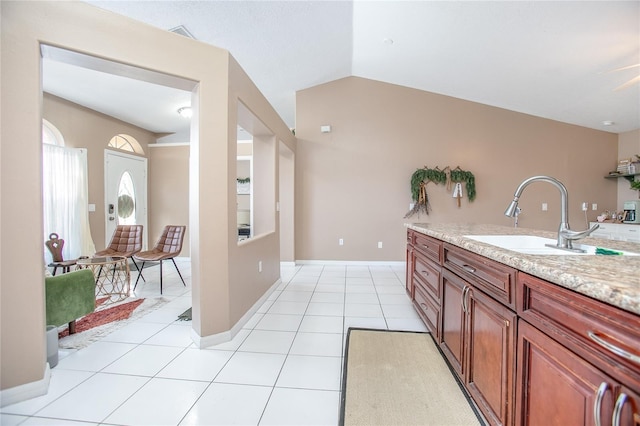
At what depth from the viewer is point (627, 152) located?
4.64m

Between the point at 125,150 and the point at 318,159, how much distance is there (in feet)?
11.9

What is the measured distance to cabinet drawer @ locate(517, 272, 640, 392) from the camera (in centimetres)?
63

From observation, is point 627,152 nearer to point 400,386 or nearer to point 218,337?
point 400,386

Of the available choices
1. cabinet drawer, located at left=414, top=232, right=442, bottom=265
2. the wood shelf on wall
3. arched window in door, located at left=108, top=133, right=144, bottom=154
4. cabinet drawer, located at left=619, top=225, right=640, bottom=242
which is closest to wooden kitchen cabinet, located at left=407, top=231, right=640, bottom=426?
cabinet drawer, located at left=414, top=232, right=442, bottom=265

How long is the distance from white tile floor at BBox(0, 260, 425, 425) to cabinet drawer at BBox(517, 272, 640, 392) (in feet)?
3.61

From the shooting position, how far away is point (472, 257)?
1.45 m

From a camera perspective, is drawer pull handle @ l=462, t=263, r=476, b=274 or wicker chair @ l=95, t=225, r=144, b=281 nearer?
drawer pull handle @ l=462, t=263, r=476, b=274

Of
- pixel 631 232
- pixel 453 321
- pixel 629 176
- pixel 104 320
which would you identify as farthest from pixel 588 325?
pixel 629 176

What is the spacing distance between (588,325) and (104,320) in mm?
3380

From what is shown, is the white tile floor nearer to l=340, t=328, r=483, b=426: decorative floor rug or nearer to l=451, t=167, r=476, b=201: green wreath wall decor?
l=340, t=328, r=483, b=426: decorative floor rug

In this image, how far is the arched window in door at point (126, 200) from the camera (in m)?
4.93

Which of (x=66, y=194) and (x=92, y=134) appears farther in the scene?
(x=92, y=134)

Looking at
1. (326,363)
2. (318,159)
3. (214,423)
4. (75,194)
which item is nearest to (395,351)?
(326,363)

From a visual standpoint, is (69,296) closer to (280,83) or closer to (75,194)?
(75,194)
